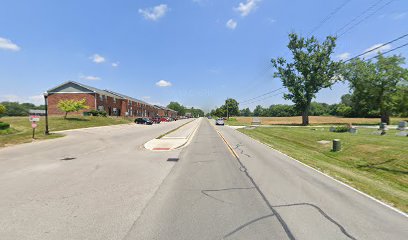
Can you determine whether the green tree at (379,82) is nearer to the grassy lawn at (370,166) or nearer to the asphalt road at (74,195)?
the grassy lawn at (370,166)

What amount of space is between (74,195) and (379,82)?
62969 millimetres

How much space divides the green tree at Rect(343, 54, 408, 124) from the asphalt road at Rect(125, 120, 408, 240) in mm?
53146

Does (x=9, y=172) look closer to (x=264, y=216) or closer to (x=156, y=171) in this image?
(x=156, y=171)

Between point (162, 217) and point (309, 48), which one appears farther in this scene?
point (309, 48)

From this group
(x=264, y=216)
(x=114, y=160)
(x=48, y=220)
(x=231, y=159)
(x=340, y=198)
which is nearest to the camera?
(x=48, y=220)

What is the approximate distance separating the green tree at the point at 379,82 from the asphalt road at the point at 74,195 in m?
55.9

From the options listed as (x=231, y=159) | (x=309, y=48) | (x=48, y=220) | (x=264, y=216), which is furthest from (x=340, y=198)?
(x=309, y=48)

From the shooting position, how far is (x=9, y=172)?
27.2ft

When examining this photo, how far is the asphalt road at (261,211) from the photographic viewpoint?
4223mm

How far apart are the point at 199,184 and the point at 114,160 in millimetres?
5558

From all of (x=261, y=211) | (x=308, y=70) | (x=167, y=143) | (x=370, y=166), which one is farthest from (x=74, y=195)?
(x=308, y=70)

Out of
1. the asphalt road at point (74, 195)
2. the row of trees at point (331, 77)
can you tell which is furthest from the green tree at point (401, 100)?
the asphalt road at point (74, 195)

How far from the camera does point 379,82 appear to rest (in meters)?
50.5

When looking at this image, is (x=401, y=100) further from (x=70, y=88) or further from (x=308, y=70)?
(x=70, y=88)
